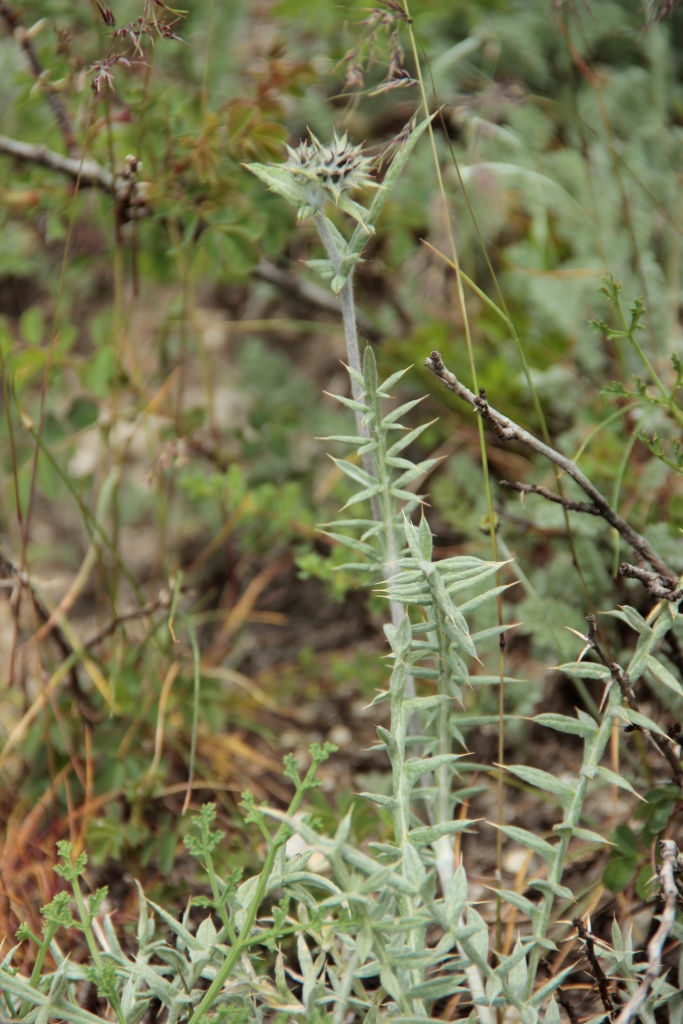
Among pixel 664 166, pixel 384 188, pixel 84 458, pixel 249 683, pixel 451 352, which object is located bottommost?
pixel 249 683

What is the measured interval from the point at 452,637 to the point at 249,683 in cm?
107

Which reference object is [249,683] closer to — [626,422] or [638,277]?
[626,422]

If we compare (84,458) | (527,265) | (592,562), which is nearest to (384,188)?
(592,562)

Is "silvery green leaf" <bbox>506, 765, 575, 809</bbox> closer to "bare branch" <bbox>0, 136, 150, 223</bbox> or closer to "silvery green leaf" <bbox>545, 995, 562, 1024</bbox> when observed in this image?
"silvery green leaf" <bbox>545, 995, 562, 1024</bbox>

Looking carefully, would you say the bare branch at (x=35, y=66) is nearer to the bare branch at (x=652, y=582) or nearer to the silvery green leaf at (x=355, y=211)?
the silvery green leaf at (x=355, y=211)

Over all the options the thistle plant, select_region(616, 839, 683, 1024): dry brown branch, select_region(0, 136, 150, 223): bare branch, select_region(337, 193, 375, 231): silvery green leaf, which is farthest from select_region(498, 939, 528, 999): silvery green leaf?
select_region(0, 136, 150, 223): bare branch

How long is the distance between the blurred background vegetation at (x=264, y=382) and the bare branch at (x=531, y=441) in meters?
0.14

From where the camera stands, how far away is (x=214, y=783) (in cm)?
186

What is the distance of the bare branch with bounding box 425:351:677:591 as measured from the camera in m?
1.27

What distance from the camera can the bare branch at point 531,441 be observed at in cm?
127

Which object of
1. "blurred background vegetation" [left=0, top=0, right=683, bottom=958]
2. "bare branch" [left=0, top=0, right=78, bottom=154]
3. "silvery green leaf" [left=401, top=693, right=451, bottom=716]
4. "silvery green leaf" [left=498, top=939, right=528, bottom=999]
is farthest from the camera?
"bare branch" [left=0, top=0, right=78, bottom=154]

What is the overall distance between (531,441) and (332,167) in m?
0.52

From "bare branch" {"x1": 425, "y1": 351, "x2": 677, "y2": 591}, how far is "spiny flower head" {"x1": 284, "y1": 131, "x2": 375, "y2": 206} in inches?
11.1

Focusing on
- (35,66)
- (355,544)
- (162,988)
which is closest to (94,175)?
(35,66)
